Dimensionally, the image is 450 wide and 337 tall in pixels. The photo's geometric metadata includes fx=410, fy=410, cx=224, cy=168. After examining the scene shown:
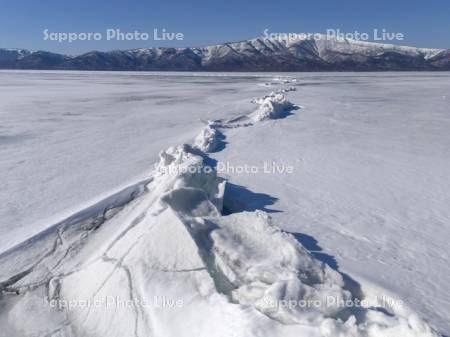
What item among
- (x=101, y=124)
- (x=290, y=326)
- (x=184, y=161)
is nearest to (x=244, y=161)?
(x=184, y=161)

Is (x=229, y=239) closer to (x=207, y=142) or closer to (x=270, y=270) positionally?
(x=270, y=270)

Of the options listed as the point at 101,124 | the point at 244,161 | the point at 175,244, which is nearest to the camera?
the point at 175,244

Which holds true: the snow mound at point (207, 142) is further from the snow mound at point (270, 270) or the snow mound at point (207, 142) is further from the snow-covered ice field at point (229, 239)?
the snow mound at point (270, 270)

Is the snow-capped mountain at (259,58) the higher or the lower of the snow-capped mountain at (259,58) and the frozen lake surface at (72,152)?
the higher

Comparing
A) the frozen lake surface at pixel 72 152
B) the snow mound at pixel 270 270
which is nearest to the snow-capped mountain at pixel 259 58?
the frozen lake surface at pixel 72 152

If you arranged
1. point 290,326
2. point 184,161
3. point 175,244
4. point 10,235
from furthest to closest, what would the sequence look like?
1. point 184,161
2. point 10,235
3. point 175,244
4. point 290,326

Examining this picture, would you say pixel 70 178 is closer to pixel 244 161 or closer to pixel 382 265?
pixel 244 161
